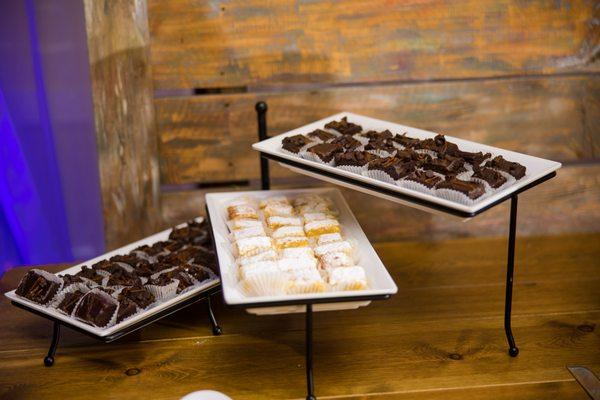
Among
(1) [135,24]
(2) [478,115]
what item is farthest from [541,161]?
(1) [135,24]

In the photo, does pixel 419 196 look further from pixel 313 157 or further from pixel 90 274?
pixel 90 274

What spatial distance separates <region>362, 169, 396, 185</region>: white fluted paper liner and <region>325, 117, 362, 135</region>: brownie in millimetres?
289

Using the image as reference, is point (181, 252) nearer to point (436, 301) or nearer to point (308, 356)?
point (308, 356)

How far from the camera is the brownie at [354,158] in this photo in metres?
1.83

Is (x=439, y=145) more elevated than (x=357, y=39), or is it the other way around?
(x=357, y=39)

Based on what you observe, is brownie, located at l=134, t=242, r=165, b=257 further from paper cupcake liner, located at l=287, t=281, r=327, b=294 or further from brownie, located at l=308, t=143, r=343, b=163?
paper cupcake liner, located at l=287, t=281, r=327, b=294

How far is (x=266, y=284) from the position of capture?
5.29 feet

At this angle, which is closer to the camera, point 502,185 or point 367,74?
point 502,185

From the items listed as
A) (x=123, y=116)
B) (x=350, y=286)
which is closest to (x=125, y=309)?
(x=350, y=286)

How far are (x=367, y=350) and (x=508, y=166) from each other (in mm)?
578

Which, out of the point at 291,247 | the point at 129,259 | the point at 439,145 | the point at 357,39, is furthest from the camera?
the point at 357,39

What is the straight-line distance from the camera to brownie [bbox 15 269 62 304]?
1.87 m

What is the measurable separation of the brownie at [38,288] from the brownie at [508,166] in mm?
1075

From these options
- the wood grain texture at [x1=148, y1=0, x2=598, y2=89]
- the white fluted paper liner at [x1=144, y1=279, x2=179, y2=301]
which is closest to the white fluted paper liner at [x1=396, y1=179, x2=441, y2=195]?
the white fluted paper liner at [x1=144, y1=279, x2=179, y2=301]
